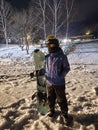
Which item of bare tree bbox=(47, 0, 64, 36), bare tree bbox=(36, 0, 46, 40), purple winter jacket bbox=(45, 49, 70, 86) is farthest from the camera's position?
bare tree bbox=(36, 0, 46, 40)

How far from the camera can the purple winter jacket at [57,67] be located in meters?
4.23

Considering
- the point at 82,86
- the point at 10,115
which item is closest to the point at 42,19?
the point at 82,86

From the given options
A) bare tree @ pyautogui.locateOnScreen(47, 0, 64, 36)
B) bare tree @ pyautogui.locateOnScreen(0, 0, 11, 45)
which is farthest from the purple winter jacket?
bare tree @ pyautogui.locateOnScreen(0, 0, 11, 45)

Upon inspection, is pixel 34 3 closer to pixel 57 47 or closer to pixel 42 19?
pixel 42 19

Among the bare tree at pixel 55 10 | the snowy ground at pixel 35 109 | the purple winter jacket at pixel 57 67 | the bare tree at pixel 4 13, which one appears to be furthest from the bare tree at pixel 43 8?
the purple winter jacket at pixel 57 67

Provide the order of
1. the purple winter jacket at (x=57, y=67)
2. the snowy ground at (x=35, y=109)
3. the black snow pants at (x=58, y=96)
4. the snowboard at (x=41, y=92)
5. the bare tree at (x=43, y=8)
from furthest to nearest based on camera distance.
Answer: the bare tree at (x=43, y=8) < the snowboard at (x=41, y=92) < the snowy ground at (x=35, y=109) < the black snow pants at (x=58, y=96) < the purple winter jacket at (x=57, y=67)

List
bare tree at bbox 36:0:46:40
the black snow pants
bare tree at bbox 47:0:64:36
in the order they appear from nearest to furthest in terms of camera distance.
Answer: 1. the black snow pants
2. bare tree at bbox 47:0:64:36
3. bare tree at bbox 36:0:46:40

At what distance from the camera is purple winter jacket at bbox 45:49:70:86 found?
4.23 metres

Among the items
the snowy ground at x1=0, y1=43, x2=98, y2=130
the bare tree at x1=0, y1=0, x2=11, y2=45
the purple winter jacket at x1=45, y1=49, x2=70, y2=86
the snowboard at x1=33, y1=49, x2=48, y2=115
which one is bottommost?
the snowy ground at x1=0, y1=43, x2=98, y2=130

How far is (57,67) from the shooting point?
4266 millimetres

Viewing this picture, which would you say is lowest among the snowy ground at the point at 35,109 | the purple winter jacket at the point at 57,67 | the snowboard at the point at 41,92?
the snowy ground at the point at 35,109

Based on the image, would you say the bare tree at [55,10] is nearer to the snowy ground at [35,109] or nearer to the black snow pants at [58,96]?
the snowy ground at [35,109]

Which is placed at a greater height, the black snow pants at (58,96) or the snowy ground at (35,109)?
the black snow pants at (58,96)

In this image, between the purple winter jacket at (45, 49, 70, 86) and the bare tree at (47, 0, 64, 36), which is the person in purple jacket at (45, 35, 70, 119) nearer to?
the purple winter jacket at (45, 49, 70, 86)
